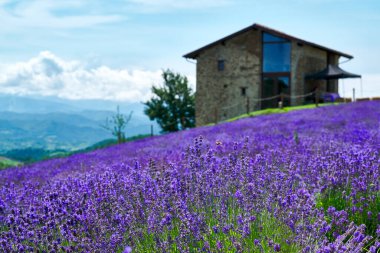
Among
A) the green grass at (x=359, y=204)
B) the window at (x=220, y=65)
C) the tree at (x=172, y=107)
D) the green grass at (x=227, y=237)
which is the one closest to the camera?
the green grass at (x=227, y=237)

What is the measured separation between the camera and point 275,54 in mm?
26000

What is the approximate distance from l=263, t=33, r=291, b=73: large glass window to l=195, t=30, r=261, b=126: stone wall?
42 cm

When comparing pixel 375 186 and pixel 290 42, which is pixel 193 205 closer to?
pixel 375 186

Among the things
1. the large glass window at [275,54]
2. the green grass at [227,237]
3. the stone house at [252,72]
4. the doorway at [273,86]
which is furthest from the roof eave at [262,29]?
the green grass at [227,237]

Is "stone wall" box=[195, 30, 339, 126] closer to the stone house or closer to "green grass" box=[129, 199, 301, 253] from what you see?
the stone house

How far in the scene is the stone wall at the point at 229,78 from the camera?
2609 centimetres

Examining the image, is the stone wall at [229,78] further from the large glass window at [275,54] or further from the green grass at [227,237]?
the green grass at [227,237]

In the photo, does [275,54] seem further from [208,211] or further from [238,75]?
[208,211]

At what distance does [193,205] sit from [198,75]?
24.6 metres

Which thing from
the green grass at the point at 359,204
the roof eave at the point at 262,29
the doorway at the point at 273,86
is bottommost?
the green grass at the point at 359,204

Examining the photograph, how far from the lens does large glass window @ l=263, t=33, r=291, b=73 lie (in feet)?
84.9

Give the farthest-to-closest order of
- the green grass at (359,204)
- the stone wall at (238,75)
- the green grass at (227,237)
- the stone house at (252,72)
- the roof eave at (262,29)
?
the stone wall at (238,75)
the stone house at (252,72)
the roof eave at (262,29)
the green grass at (359,204)
the green grass at (227,237)

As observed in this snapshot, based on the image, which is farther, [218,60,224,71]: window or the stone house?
[218,60,224,71]: window

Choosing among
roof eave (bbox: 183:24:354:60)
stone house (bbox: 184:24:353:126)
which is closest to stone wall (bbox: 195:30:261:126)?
stone house (bbox: 184:24:353:126)
